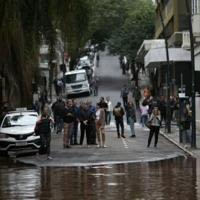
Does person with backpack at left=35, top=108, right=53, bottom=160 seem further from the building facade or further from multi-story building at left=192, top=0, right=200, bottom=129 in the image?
the building facade

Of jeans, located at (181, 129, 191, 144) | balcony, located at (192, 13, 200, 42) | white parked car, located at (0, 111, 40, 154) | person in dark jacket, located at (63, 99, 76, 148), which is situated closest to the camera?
white parked car, located at (0, 111, 40, 154)

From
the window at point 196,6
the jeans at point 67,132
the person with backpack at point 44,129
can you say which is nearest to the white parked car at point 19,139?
the person with backpack at point 44,129

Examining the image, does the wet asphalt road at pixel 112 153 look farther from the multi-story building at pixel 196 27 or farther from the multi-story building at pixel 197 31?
the multi-story building at pixel 196 27

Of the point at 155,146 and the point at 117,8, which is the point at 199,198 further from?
the point at 117,8

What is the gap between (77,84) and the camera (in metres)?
70.1

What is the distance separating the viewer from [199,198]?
13.5 metres

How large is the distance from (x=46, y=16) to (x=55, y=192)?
1046 cm

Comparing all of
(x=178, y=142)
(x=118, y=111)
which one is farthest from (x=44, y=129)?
(x=118, y=111)

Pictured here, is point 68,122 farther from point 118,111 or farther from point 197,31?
point 197,31

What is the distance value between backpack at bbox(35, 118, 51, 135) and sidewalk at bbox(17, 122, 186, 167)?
2.70 ft

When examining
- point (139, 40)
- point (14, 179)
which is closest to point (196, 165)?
point (14, 179)

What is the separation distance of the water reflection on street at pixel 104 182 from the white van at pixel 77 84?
4850cm

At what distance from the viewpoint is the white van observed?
70.1 metres

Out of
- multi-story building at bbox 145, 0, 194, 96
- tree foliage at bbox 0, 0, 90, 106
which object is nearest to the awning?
multi-story building at bbox 145, 0, 194, 96
